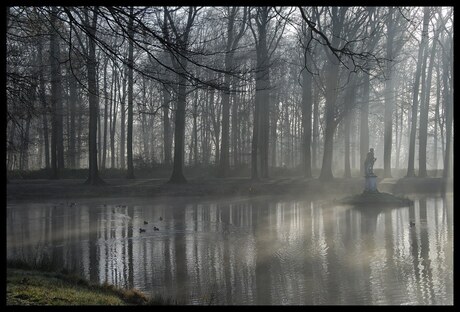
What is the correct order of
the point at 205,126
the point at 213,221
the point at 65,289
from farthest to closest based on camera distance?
the point at 205,126, the point at 213,221, the point at 65,289

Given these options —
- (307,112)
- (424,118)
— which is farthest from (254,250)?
(424,118)

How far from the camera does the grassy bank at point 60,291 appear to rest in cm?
655

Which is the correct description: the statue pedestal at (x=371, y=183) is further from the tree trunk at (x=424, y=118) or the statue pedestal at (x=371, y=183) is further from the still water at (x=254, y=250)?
the tree trunk at (x=424, y=118)

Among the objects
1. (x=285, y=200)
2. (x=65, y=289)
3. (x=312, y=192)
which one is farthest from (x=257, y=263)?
(x=312, y=192)

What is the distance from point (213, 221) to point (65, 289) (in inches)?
395

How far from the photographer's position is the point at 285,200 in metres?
24.8

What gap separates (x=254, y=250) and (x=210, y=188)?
16.1 meters

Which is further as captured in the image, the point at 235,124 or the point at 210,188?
the point at 235,124

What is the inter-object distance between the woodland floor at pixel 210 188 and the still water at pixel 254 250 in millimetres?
4806

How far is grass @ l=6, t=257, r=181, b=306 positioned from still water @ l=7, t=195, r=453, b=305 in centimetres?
57

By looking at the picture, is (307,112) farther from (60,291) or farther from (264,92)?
(60,291)

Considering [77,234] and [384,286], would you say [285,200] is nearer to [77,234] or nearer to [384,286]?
[77,234]

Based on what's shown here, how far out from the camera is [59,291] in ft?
23.3
